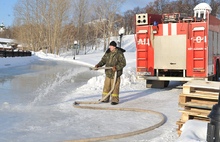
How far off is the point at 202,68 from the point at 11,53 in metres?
27.3

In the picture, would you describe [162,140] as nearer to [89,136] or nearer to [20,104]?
[89,136]

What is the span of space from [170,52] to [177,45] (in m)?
0.38

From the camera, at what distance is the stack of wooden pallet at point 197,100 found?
4.49 metres

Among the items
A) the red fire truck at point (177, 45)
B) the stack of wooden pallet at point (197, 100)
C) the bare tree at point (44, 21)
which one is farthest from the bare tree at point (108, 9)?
the stack of wooden pallet at point (197, 100)

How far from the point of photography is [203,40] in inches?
384

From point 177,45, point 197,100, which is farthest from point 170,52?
point 197,100

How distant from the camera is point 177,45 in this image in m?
10.3

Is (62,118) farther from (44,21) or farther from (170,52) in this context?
(44,21)

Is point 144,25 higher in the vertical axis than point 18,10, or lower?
lower

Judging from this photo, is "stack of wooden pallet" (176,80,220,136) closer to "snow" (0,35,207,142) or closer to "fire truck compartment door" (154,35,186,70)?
"snow" (0,35,207,142)

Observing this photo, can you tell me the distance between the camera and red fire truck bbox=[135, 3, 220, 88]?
9.84m

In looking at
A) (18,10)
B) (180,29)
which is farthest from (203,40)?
(18,10)

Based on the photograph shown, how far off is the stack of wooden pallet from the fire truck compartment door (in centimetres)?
550

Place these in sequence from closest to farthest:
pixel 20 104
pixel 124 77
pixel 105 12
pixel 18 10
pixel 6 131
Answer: pixel 6 131
pixel 20 104
pixel 124 77
pixel 105 12
pixel 18 10
